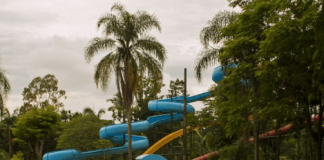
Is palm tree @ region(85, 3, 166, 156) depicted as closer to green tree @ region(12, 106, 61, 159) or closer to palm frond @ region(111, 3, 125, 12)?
palm frond @ region(111, 3, 125, 12)

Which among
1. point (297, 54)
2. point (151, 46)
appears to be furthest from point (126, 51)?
point (297, 54)

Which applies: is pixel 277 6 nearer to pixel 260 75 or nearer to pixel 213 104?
pixel 260 75

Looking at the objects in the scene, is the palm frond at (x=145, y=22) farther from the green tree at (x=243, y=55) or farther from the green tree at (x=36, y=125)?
the green tree at (x=36, y=125)

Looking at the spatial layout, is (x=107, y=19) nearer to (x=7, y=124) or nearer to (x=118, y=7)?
(x=118, y=7)

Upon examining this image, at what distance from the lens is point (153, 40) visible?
2853 centimetres

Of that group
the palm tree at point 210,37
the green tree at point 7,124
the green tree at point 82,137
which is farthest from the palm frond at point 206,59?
the green tree at point 7,124

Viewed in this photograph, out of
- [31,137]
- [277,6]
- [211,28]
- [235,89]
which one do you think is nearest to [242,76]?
[235,89]

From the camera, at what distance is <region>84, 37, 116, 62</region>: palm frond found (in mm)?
28062

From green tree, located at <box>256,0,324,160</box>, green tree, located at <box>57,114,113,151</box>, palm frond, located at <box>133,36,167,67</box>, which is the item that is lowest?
green tree, located at <box>57,114,113,151</box>

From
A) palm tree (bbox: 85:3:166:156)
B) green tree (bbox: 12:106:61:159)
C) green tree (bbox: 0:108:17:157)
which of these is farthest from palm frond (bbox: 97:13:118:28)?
green tree (bbox: 0:108:17:157)

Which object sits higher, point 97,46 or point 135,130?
point 97,46

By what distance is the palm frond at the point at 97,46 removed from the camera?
28.1m

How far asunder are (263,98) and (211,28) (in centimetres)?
971

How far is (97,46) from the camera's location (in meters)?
28.2
